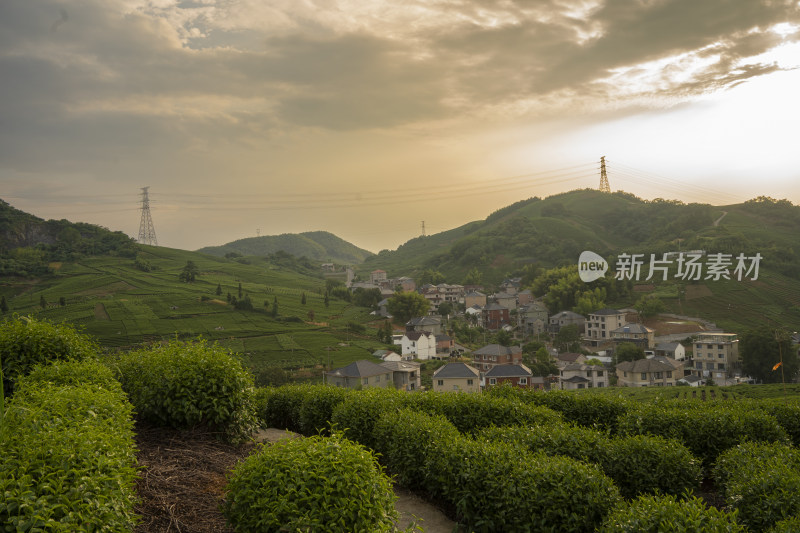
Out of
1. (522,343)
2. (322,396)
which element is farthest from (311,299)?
(322,396)

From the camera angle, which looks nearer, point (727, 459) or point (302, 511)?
point (302, 511)

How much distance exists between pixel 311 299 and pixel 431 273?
119 feet

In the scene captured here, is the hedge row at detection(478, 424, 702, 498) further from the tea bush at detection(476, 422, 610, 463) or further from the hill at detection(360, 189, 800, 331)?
the hill at detection(360, 189, 800, 331)

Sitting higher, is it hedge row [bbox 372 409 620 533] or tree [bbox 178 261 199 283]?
tree [bbox 178 261 199 283]

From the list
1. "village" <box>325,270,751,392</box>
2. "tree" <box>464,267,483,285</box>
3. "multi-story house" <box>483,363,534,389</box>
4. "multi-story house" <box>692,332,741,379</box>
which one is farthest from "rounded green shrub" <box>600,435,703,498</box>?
"tree" <box>464,267,483,285</box>

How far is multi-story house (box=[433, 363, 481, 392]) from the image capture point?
→ 32.4 m

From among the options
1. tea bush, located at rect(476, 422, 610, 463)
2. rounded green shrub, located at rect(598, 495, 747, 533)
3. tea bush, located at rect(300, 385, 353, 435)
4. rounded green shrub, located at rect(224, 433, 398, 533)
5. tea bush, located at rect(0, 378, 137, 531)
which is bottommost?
tea bush, located at rect(300, 385, 353, 435)

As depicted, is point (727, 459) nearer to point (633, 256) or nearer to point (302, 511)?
point (302, 511)

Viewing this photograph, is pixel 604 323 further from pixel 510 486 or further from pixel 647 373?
pixel 510 486

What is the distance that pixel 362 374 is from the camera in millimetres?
33438

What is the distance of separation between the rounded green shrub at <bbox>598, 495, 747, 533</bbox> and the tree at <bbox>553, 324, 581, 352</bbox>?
181 ft

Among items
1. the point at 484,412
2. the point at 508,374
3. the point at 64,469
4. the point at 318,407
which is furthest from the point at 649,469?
the point at 508,374

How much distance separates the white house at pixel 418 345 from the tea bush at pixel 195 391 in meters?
43.6

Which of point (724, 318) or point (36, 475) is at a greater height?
point (36, 475)
